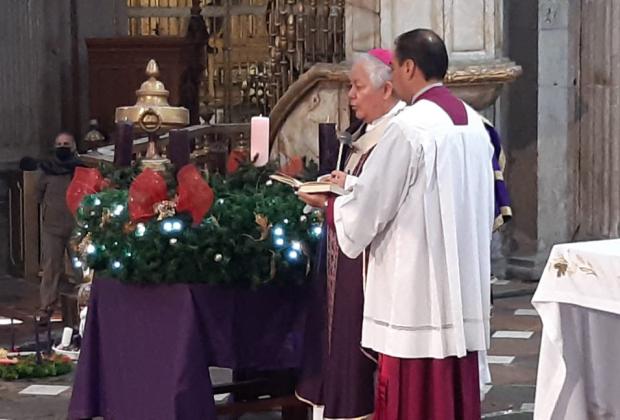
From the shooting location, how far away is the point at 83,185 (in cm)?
661

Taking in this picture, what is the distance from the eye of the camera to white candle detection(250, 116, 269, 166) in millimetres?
6266

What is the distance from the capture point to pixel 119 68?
14789 mm

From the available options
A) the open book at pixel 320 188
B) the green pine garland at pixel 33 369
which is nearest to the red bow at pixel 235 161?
the open book at pixel 320 188

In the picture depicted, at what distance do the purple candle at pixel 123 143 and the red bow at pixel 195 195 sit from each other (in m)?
0.63

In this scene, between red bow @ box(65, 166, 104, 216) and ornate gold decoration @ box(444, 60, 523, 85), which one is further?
ornate gold decoration @ box(444, 60, 523, 85)

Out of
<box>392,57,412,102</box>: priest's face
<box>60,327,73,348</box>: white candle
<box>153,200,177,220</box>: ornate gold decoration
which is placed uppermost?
<box>392,57,412,102</box>: priest's face

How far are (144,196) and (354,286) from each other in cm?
94

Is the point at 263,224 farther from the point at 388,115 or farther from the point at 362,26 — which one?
the point at 362,26

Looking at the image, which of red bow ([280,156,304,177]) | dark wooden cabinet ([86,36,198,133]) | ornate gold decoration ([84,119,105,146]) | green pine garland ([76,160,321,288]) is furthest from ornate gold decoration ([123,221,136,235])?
dark wooden cabinet ([86,36,198,133])

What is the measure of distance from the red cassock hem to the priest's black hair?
1.06 metres

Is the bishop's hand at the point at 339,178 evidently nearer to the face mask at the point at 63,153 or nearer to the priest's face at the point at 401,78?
the priest's face at the point at 401,78

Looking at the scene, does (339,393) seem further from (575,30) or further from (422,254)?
(575,30)

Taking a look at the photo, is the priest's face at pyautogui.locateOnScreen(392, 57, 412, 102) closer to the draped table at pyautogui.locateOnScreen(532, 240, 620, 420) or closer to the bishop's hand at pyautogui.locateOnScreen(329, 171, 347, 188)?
the bishop's hand at pyautogui.locateOnScreen(329, 171, 347, 188)

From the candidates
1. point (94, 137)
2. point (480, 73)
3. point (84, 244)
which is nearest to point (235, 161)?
point (84, 244)
